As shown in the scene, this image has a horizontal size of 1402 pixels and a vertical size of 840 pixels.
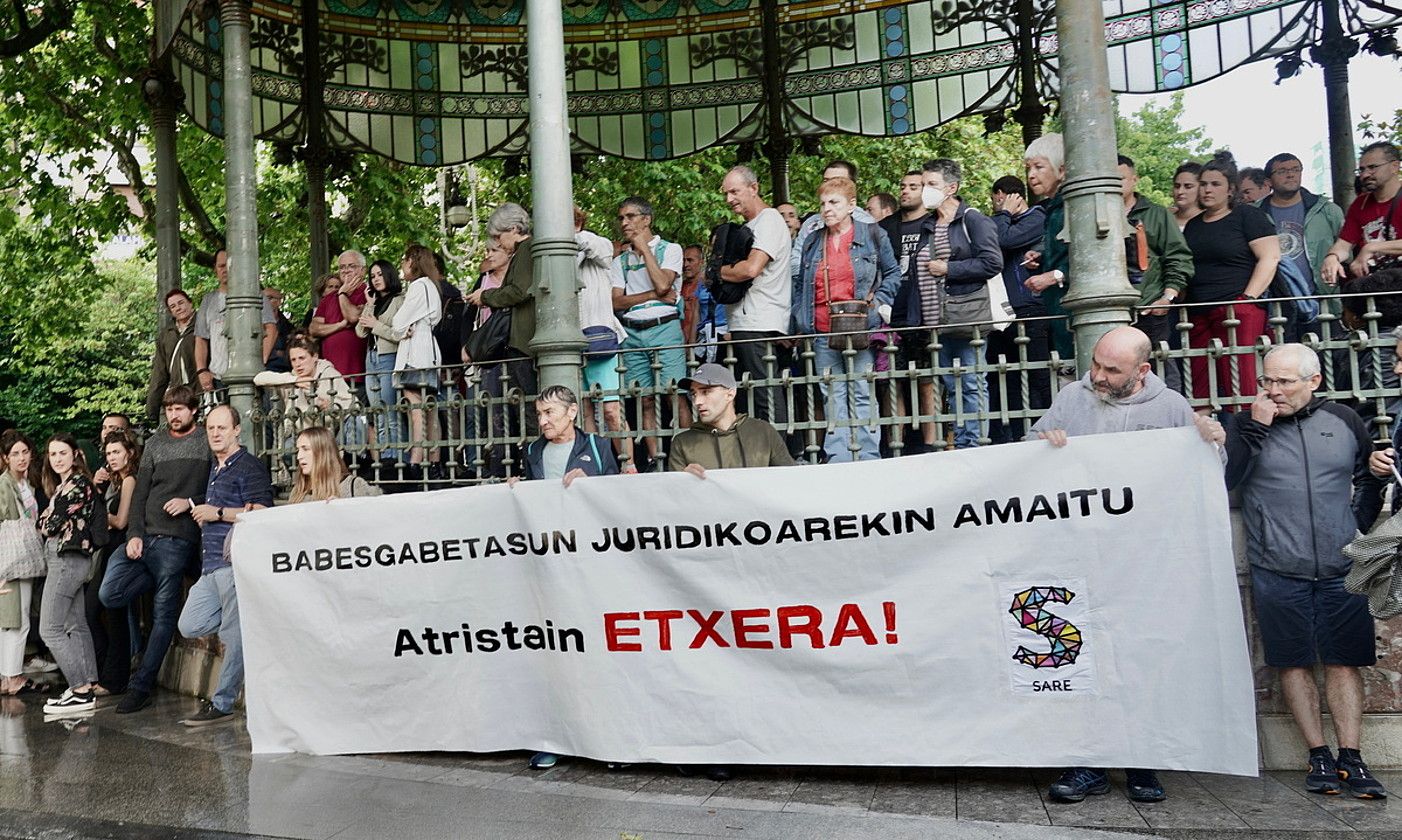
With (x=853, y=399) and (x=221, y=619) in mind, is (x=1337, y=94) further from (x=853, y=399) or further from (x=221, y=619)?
(x=221, y=619)

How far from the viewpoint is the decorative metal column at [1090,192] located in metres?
7.21

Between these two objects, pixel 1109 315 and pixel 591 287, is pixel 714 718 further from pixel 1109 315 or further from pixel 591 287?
pixel 591 287

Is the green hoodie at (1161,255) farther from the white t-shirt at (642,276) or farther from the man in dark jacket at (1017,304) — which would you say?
the white t-shirt at (642,276)

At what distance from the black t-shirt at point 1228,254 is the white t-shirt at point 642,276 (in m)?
3.53

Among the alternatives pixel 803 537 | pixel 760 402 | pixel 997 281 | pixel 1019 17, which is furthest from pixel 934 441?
pixel 1019 17

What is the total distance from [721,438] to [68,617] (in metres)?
6.17

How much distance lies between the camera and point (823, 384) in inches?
303

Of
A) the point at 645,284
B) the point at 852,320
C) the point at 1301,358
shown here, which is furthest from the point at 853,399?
the point at 1301,358

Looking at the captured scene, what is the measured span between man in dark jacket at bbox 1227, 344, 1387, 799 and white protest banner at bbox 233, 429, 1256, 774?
563 mm

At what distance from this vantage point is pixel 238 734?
814 cm

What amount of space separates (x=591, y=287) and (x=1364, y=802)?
5655 mm

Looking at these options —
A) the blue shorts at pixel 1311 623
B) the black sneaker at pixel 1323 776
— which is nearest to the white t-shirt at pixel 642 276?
the blue shorts at pixel 1311 623

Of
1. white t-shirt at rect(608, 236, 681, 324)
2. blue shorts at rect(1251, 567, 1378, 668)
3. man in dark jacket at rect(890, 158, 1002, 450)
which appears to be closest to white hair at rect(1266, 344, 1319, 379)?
blue shorts at rect(1251, 567, 1378, 668)

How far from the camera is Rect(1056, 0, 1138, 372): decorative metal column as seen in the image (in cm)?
721
